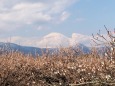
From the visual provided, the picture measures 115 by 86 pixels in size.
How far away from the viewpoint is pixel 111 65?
1347 centimetres

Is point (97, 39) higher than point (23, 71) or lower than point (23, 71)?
higher

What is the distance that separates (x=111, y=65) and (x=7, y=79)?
353cm

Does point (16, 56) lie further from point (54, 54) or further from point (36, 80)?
point (36, 80)

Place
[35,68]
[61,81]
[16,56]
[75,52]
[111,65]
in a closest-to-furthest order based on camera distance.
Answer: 1. [111,65]
2. [61,81]
3. [35,68]
4. [16,56]
5. [75,52]

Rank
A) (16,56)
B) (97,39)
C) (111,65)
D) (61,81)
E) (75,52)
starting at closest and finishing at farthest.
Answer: (97,39) < (111,65) < (61,81) < (16,56) < (75,52)

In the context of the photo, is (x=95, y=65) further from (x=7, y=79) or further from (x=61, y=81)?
(x=7, y=79)

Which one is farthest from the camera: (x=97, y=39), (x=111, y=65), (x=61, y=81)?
(x=61, y=81)

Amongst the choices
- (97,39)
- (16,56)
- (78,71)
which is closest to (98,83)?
(97,39)

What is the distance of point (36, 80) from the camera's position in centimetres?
1493

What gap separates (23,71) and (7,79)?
114 centimetres

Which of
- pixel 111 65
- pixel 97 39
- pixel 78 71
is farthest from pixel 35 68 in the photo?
pixel 97 39

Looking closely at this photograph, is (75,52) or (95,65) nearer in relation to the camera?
(95,65)

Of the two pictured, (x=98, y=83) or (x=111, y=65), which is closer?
(x=98, y=83)

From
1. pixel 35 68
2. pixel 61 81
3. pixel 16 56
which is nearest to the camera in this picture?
pixel 61 81
